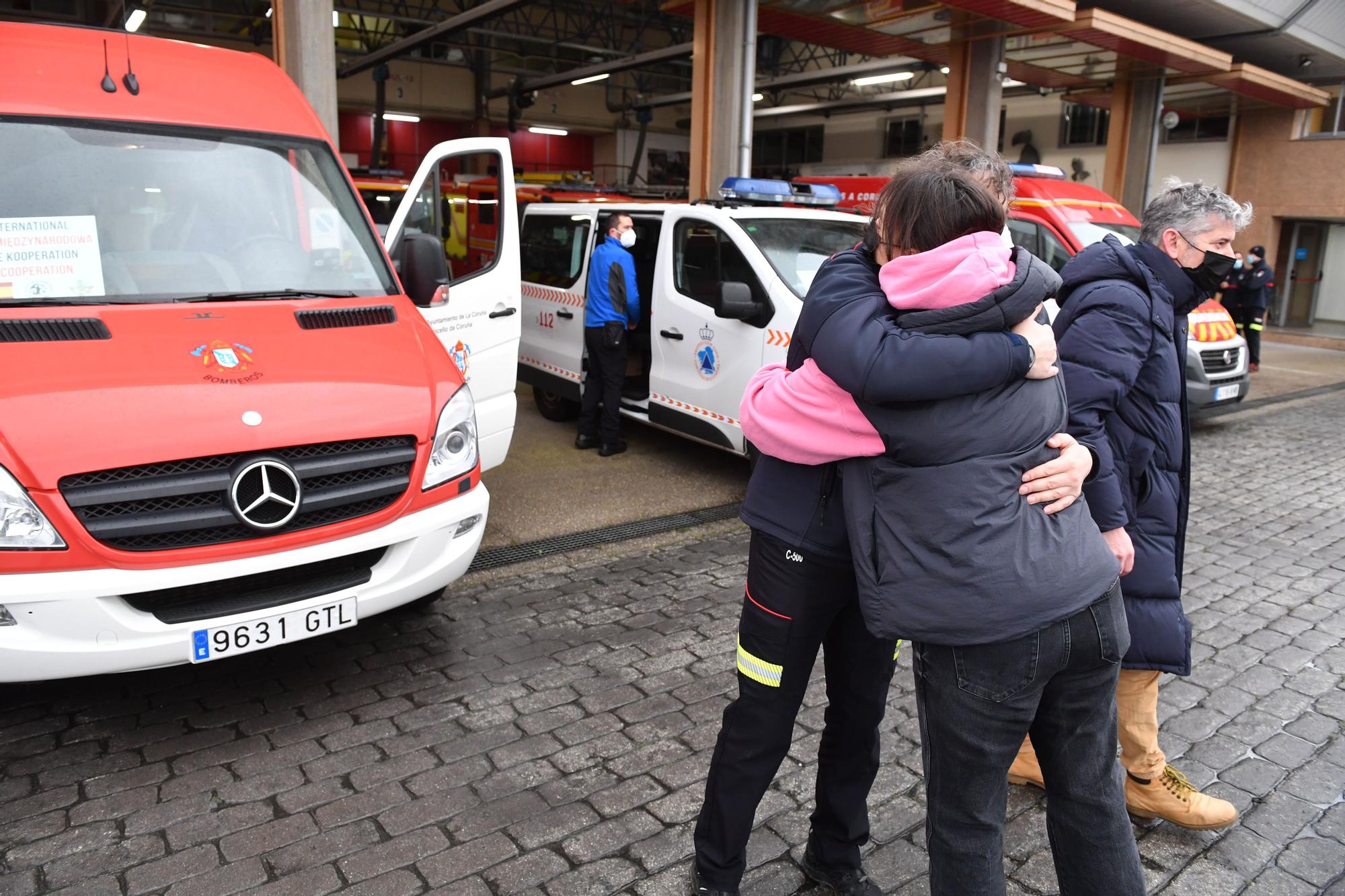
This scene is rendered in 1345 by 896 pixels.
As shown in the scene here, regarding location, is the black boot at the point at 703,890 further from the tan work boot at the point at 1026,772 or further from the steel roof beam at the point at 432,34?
the steel roof beam at the point at 432,34

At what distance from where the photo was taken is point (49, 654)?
119 inches

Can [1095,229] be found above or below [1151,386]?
above

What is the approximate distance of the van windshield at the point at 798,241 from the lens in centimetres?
646

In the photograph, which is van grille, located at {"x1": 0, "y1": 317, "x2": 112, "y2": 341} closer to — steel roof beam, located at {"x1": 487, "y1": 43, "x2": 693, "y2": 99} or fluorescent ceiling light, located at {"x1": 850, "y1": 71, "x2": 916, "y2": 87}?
steel roof beam, located at {"x1": 487, "y1": 43, "x2": 693, "y2": 99}

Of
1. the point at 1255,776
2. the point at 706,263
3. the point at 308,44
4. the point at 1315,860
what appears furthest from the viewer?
the point at 308,44

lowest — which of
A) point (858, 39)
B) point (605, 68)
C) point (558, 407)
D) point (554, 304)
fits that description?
point (558, 407)

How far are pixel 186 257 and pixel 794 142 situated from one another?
31.5m

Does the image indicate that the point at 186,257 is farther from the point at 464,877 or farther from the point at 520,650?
the point at 464,877

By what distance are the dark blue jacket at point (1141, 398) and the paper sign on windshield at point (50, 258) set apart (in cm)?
354

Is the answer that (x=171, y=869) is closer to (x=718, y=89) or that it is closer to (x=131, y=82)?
Result: (x=131, y=82)

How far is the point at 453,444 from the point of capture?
3934 mm

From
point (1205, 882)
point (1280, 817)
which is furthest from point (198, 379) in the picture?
point (1280, 817)

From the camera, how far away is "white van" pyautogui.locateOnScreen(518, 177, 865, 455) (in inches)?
253

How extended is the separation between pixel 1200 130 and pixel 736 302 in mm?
19721
